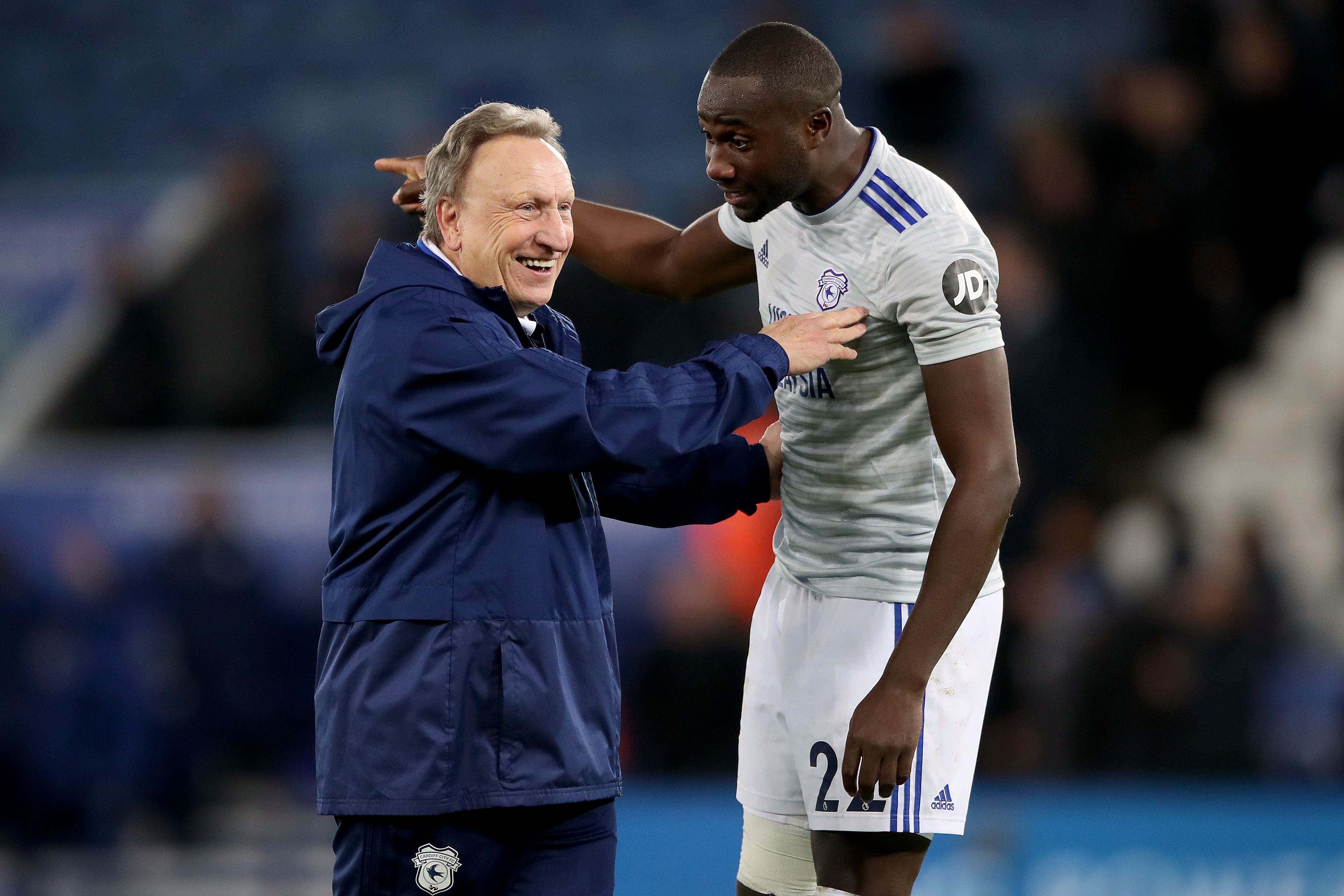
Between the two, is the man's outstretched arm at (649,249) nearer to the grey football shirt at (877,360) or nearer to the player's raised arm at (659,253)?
the player's raised arm at (659,253)

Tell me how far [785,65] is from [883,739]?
117 cm

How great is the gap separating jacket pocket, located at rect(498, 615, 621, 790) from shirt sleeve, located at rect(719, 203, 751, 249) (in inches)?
37.6

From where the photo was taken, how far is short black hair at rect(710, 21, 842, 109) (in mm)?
2869

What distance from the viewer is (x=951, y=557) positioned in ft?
9.12

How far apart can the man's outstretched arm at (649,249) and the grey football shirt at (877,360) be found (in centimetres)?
26

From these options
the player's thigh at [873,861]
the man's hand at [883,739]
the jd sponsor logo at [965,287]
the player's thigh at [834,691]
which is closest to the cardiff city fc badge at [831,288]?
the jd sponsor logo at [965,287]

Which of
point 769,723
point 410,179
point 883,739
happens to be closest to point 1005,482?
point 883,739

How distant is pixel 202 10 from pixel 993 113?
6343mm

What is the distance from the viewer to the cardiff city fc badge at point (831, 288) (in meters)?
3.03

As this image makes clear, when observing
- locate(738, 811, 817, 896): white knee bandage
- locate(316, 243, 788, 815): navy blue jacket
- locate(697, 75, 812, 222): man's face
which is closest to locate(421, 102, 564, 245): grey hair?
locate(316, 243, 788, 815): navy blue jacket

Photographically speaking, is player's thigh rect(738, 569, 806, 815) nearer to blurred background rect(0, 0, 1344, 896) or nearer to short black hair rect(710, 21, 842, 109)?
short black hair rect(710, 21, 842, 109)

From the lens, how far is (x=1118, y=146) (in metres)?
7.73

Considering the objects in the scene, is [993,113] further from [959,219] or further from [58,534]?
[959,219]

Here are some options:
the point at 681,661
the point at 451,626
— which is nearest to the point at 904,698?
the point at 451,626
